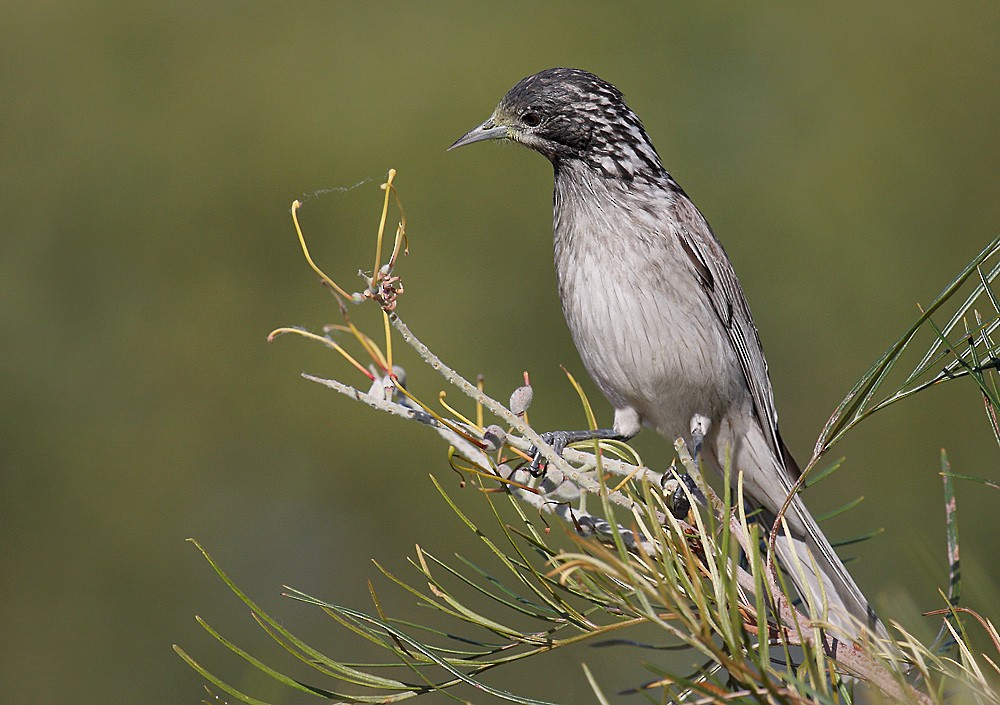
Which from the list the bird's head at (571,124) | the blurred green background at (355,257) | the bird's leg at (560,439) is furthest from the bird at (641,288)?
the blurred green background at (355,257)

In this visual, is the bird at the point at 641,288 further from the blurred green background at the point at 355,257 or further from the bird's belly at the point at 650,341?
the blurred green background at the point at 355,257

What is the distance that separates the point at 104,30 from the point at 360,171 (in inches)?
87.8

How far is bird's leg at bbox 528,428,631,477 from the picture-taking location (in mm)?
1705

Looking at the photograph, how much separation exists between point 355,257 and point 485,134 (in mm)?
2098

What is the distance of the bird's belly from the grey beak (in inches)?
18.9

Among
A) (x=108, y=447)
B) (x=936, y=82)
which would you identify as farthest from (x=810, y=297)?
(x=108, y=447)

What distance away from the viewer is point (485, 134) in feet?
10.5

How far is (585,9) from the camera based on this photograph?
20.5ft

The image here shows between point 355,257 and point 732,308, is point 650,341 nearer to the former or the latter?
point 732,308

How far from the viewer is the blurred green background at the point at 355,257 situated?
16.8 ft

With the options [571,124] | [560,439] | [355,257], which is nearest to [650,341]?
[560,439]

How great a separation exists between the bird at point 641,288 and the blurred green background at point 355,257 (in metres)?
1.54

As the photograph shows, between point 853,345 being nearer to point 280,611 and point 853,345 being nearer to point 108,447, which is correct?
point 280,611

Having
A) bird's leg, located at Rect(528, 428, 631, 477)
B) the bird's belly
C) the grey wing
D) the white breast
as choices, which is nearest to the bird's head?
the white breast
